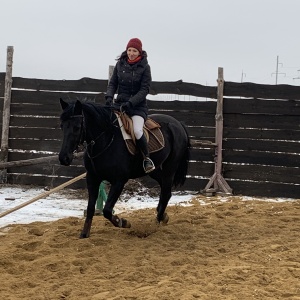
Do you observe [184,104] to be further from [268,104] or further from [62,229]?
[62,229]

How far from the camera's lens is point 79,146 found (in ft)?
17.5

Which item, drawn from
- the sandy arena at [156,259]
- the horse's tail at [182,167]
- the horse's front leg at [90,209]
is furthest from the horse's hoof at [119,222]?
the horse's tail at [182,167]

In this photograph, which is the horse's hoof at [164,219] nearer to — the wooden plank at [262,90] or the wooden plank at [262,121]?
the wooden plank at [262,121]

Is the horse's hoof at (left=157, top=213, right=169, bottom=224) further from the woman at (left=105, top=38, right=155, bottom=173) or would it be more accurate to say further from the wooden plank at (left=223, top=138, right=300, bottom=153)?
the wooden plank at (left=223, top=138, right=300, bottom=153)

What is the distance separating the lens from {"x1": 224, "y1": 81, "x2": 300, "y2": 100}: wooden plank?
9938 millimetres

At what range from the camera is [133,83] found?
596 cm

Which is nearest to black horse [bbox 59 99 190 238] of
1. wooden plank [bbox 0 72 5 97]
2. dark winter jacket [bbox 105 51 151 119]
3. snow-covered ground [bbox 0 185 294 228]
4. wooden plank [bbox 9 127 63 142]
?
dark winter jacket [bbox 105 51 151 119]

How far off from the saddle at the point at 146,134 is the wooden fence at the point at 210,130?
3.37m

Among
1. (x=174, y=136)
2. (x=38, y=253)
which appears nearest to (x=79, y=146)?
(x=38, y=253)

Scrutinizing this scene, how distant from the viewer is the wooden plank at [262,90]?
994cm

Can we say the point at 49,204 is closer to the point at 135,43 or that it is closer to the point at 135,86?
the point at 135,86

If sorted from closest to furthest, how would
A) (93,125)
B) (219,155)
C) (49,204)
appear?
(93,125), (49,204), (219,155)

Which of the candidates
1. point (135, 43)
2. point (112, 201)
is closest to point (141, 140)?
point (112, 201)

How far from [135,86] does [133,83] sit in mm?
57
